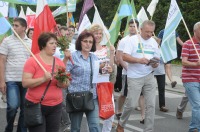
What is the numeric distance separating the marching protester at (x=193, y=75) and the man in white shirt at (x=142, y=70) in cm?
54

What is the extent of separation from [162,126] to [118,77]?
3881mm

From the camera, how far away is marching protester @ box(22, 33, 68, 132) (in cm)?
446

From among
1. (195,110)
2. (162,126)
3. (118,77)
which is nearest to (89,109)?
(195,110)

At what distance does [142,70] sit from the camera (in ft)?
20.8

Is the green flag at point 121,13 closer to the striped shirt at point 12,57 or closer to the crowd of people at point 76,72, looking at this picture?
the crowd of people at point 76,72

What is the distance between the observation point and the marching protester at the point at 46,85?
14.6 feet

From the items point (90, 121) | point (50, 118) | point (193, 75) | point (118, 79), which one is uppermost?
point (193, 75)

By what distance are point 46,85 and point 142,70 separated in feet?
7.26

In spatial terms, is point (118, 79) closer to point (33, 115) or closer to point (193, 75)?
point (193, 75)

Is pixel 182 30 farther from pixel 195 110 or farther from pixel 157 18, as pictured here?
pixel 195 110

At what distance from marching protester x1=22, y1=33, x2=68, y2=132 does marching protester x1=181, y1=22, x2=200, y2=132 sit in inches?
102

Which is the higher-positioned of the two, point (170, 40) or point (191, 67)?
point (170, 40)

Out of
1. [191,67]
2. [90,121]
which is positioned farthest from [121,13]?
[90,121]

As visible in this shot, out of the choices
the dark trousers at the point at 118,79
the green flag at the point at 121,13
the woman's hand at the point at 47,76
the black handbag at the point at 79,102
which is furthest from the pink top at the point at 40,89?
the dark trousers at the point at 118,79
